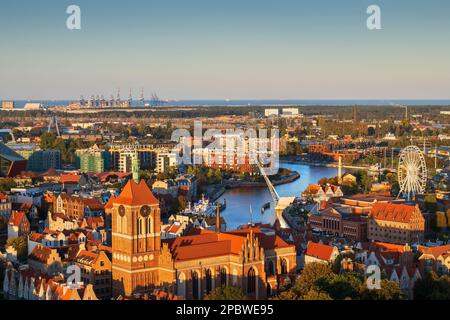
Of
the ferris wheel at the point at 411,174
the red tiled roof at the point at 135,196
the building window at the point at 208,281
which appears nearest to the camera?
the red tiled roof at the point at 135,196

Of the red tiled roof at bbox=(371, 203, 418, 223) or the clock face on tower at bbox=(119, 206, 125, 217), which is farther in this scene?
the red tiled roof at bbox=(371, 203, 418, 223)

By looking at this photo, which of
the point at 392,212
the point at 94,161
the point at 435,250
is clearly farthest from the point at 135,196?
the point at 94,161

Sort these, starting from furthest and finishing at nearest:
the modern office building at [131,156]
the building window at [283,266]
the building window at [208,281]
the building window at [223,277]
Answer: the modern office building at [131,156], the building window at [283,266], the building window at [223,277], the building window at [208,281]

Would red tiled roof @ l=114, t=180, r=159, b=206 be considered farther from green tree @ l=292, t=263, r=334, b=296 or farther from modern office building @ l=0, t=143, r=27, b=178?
modern office building @ l=0, t=143, r=27, b=178

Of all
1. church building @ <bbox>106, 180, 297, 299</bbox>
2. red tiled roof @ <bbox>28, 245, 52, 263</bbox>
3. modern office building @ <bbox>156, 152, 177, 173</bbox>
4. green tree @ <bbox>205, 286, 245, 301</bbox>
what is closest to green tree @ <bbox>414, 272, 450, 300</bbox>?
church building @ <bbox>106, 180, 297, 299</bbox>

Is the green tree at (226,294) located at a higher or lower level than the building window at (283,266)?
higher

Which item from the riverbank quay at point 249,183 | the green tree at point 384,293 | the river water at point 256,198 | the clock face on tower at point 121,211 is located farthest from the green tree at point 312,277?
the riverbank quay at point 249,183

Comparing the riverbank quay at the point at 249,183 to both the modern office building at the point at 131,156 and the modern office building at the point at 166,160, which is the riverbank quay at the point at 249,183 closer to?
the modern office building at the point at 166,160
